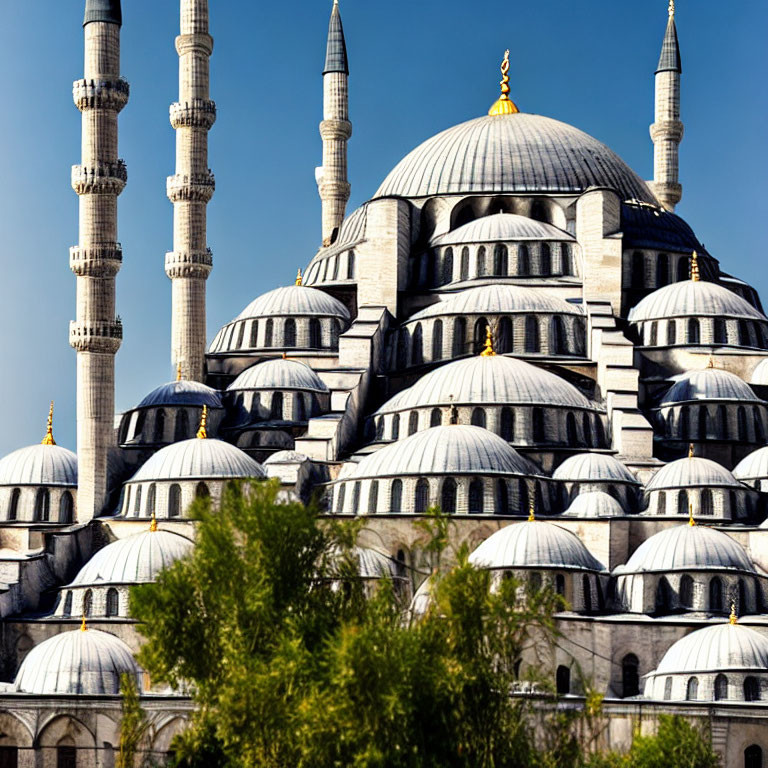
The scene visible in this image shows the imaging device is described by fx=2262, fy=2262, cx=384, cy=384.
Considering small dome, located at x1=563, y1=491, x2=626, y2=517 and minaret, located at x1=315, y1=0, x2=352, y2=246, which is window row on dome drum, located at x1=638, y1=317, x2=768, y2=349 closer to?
small dome, located at x1=563, y1=491, x2=626, y2=517

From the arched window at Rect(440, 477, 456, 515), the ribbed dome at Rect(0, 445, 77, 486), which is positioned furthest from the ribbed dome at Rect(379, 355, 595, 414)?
the ribbed dome at Rect(0, 445, 77, 486)

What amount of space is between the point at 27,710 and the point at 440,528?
11.3 meters

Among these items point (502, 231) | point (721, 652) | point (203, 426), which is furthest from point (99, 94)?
point (721, 652)

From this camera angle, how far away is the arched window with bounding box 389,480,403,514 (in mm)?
36438

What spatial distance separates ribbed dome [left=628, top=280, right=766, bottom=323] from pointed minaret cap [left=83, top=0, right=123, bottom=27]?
1149 centimetres

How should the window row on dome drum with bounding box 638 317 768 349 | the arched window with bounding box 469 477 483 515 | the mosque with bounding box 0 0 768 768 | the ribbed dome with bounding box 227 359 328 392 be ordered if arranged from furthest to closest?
1. the window row on dome drum with bounding box 638 317 768 349
2. the ribbed dome with bounding box 227 359 328 392
3. the arched window with bounding box 469 477 483 515
4. the mosque with bounding box 0 0 768 768

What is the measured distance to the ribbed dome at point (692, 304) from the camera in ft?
142

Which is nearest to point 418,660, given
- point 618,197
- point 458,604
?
point 458,604

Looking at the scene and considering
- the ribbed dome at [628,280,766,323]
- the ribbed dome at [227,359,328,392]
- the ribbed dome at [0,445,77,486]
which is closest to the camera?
the ribbed dome at [0,445,77,486]

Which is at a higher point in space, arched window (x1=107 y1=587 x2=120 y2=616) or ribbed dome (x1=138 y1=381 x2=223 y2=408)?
ribbed dome (x1=138 y1=381 x2=223 y2=408)

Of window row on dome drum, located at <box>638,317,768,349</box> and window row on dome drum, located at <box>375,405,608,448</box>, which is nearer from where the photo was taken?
window row on dome drum, located at <box>375,405,608,448</box>

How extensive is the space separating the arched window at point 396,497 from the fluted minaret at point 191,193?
8.68 meters

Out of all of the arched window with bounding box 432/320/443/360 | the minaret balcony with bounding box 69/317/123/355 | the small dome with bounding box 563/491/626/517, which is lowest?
the small dome with bounding box 563/491/626/517

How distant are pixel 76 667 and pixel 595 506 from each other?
29.1 ft
